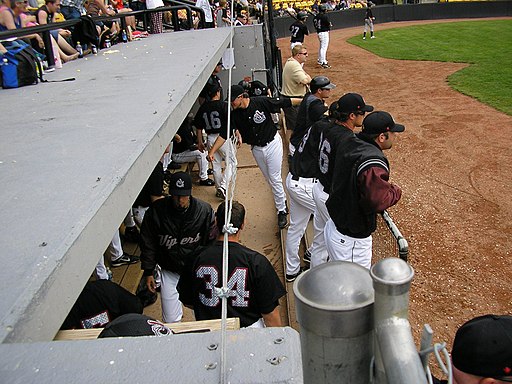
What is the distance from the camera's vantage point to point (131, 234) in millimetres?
6293

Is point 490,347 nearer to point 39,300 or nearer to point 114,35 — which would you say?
point 39,300

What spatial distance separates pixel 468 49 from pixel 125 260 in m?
18.4

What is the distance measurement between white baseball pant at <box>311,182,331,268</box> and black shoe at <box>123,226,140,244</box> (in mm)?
2550

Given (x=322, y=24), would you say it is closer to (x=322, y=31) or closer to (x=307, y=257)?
(x=322, y=31)

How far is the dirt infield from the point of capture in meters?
4.74

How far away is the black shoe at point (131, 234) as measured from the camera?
629cm

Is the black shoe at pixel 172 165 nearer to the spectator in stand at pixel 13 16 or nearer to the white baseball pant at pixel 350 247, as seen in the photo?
the spectator in stand at pixel 13 16

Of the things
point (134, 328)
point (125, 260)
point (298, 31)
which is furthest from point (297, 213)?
point (298, 31)

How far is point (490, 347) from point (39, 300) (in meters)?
1.68

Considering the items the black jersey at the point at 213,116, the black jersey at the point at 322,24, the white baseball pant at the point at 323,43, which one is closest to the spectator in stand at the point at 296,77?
the black jersey at the point at 213,116

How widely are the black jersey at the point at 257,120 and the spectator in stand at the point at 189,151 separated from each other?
5.70ft

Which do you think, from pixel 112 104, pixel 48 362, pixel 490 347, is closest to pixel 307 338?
pixel 48 362

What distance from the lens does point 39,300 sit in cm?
150

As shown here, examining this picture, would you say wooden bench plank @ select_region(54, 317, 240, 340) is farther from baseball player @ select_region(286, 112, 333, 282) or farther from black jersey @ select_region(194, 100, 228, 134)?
black jersey @ select_region(194, 100, 228, 134)
